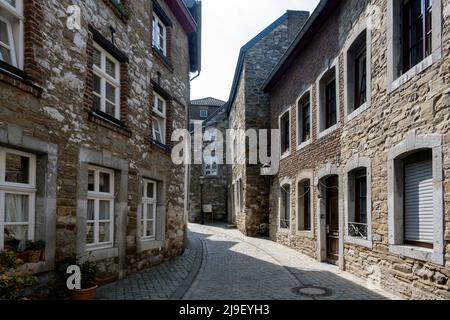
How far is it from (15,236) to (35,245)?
290 millimetres

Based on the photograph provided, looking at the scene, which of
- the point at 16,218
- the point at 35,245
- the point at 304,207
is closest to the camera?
the point at 16,218

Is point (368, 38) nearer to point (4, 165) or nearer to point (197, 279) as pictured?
point (197, 279)

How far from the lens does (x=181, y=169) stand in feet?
38.2

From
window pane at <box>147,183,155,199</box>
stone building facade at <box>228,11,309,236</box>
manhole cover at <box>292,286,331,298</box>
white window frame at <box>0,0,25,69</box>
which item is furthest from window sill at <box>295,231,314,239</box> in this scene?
white window frame at <box>0,0,25,69</box>

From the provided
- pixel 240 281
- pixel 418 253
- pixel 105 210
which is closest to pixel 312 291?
pixel 240 281

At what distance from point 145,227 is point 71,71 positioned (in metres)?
4.36

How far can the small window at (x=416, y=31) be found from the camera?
6039mm

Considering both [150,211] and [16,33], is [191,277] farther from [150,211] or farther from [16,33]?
[16,33]

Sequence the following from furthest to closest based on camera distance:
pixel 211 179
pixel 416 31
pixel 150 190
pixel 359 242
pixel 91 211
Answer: pixel 211 179 → pixel 150 190 → pixel 359 242 → pixel 91 211 → pixel 416 31

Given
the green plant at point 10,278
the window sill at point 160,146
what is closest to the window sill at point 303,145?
the window sill at point 160,146

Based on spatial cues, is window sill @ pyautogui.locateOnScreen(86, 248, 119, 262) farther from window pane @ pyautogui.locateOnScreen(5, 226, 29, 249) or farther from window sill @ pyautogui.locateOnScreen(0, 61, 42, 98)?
window sill @ pyautogui.locateOnScreen(0, 61, 42, 98)

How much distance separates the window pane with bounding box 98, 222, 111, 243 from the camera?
7.20 m

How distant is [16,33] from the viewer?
5.08m
